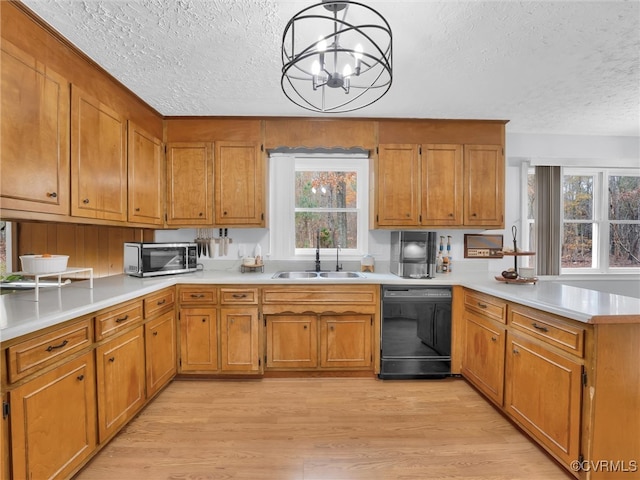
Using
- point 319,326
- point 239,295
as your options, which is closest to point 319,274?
point 319,326

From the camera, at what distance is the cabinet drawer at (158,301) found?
89.0 inches

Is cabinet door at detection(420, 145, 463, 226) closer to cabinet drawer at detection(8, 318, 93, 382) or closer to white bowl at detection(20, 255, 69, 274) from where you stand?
cabinet drawer at detection(8, 318, 93, 382)

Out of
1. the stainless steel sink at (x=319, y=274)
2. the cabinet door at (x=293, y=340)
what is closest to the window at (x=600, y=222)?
the stainless steel sink at (x=319, y=274)

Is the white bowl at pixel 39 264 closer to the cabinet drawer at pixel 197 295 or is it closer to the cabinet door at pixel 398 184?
the cabinet drawer at pixel 197 295

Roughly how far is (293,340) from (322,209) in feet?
4.84

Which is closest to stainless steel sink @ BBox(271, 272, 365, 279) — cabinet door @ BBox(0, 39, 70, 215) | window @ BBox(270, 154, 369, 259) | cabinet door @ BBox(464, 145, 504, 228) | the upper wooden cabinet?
window @ BBox(270, 154, 369, 259)

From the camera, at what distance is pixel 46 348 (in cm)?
140

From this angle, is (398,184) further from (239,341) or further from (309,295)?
(239,341)

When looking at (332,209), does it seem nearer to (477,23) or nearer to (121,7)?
(477,23)

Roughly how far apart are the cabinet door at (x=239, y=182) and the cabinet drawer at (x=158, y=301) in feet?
2.65

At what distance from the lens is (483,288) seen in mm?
2406

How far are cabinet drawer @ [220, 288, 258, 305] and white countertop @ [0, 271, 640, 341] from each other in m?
0.07

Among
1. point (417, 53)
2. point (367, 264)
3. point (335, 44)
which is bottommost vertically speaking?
point (367, 264)

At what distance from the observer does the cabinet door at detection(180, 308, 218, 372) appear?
2.71 meters
